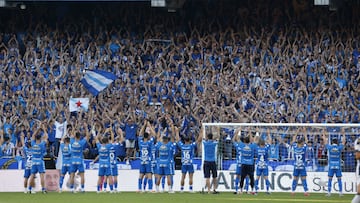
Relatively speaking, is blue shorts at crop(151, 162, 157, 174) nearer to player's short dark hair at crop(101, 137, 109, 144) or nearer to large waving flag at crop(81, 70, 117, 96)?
player's short dark hair at crop(101, 137, 109, 144)

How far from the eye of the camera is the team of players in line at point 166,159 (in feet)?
88.5

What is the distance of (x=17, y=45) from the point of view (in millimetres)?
34844

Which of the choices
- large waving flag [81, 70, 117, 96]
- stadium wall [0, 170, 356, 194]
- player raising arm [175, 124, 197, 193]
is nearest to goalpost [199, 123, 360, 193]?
stadium wall [0, 170, 356, 194]

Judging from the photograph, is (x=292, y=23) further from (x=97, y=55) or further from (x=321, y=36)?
(x=97, y=55)

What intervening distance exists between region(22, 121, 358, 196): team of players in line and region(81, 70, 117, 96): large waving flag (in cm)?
485

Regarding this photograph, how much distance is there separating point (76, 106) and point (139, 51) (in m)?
3.72

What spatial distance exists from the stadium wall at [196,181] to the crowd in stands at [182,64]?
1468 millimetres

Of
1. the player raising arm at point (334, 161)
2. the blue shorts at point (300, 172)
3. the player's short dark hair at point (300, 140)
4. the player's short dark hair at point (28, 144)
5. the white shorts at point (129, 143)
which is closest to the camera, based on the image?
the player raising arm at point (334, 161)

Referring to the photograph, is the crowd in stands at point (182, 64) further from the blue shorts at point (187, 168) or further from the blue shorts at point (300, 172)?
the blue shorts at point (300, 172)

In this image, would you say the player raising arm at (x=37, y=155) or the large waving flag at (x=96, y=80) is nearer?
the player raising arm at (x=37, y=155)

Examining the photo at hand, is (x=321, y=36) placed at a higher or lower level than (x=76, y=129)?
higher

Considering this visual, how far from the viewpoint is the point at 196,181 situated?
95.0 feet

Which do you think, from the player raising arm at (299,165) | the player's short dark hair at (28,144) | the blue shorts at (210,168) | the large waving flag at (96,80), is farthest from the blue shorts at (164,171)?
the large waving flag at (96,80)

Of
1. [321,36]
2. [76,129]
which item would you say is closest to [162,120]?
[76,129]
